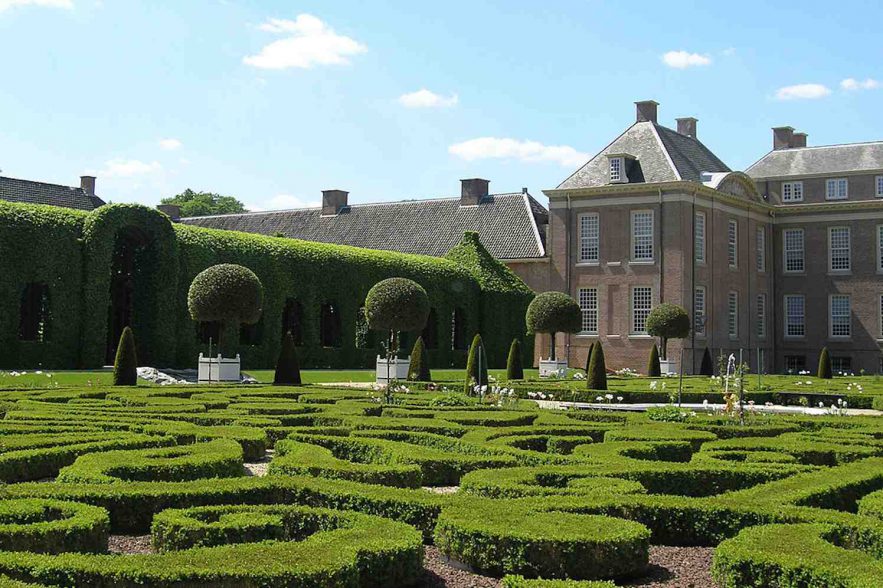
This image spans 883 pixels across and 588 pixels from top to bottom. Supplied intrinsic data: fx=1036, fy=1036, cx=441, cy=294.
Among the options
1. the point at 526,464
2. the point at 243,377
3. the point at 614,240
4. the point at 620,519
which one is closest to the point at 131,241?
the point at 243,377

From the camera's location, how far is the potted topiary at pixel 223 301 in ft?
75.4

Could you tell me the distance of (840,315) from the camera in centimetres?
4444

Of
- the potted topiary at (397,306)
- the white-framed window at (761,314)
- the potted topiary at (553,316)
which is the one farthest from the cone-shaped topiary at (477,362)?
the white-framed window at (761,314)

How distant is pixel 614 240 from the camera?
135ft

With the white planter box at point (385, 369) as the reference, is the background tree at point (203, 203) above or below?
above

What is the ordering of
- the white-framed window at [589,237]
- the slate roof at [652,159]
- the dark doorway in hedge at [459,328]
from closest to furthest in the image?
the dark doorway in hedge at [459,328] < the slate roof at [652,159] < the white-framed window at [589,237]

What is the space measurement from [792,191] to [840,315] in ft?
19.1

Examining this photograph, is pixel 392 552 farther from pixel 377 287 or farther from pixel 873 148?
pixel 873 148

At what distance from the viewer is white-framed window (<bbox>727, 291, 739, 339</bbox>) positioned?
4269cm

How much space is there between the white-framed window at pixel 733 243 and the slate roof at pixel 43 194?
26211mm

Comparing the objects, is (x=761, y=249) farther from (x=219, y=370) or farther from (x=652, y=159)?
(x=219, y=370)

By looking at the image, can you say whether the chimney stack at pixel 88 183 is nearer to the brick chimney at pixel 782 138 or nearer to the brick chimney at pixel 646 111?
the brick chimney at pixel 646 111

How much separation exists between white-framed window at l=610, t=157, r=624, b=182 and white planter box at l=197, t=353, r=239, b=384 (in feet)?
71.8

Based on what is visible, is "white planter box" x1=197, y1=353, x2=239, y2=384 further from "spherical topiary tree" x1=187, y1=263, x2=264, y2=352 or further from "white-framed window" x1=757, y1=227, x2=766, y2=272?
"white-framed window" x1=757, y1=227, x2=766, y2=272
